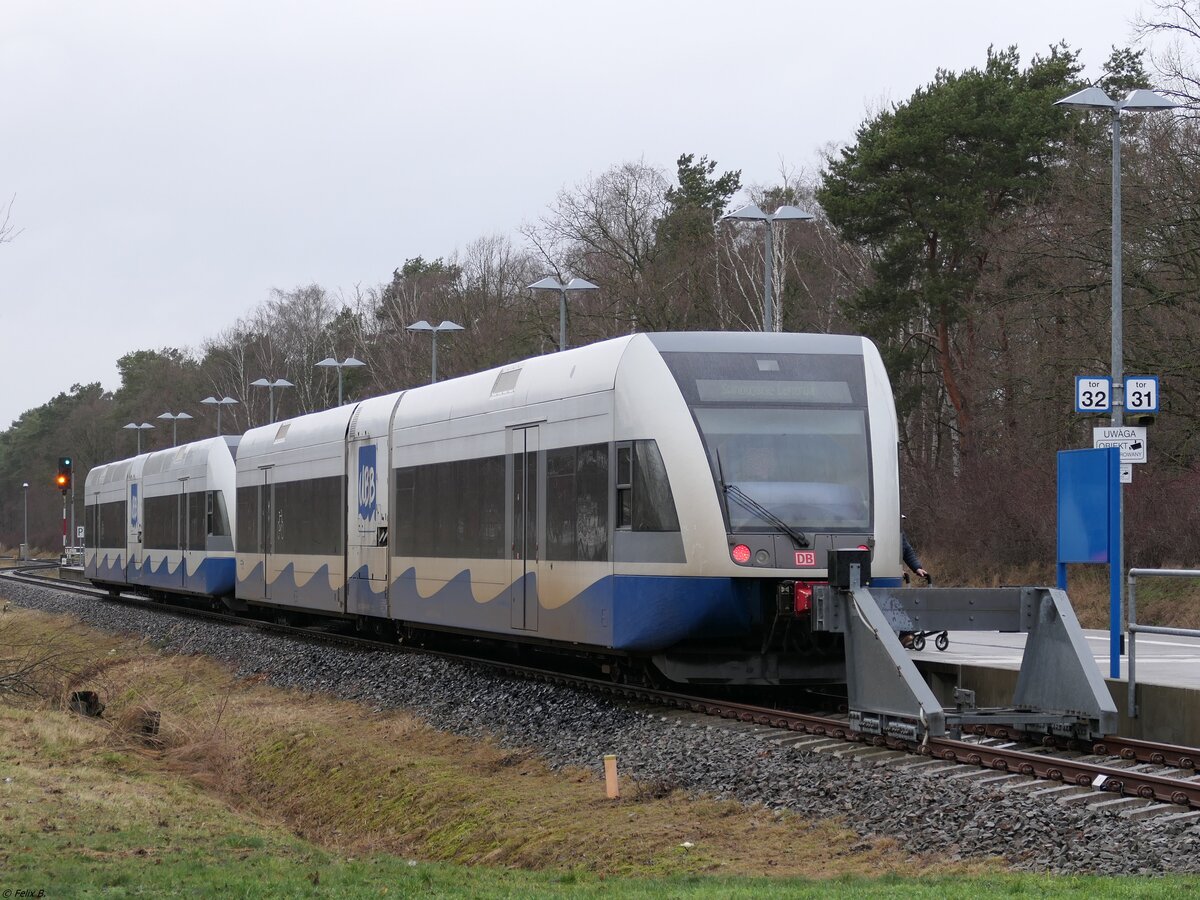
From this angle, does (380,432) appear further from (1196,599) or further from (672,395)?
(1196,599)

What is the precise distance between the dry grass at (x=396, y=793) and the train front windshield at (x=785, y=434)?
2986 mm

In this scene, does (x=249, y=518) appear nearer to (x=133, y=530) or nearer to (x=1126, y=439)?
(x=133, y=530)

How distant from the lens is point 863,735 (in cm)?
1213

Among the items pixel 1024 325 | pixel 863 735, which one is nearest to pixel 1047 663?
pixel 863 735

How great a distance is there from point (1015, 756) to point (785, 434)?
4.31 meters

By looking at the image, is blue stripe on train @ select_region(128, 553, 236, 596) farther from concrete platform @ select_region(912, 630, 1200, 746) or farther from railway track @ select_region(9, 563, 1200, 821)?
railway track @ select_region(9, 563, 1200, 821)

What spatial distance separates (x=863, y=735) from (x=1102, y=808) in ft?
9.41

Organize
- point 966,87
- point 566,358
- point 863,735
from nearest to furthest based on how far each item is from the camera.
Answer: point 863,735
point 566,358
point 966,87

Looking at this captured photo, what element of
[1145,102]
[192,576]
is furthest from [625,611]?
[192,576]

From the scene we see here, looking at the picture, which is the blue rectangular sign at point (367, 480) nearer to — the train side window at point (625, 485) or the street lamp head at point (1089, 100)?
the train side window at point (625, 485)

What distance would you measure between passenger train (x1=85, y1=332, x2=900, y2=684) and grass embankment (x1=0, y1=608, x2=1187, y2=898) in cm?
173

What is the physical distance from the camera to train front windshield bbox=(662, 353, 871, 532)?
551 inches

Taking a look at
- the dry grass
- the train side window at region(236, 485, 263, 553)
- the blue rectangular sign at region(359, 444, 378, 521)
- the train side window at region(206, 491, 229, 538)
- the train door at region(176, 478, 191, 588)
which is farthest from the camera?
the train door at region(176, 478, 191, 588)

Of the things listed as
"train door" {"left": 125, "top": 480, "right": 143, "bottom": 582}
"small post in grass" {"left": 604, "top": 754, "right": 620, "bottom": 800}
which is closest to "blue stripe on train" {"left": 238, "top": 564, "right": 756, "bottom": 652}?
"small post in grass" {"left": 604, "top": 754, "right": 620, "bottom": 800}
